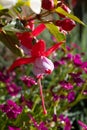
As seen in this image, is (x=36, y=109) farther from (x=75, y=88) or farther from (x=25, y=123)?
(x=75, y=88)

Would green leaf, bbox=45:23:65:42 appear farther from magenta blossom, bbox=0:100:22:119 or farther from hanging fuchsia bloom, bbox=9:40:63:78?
magenta blossom, bbox=0:100:22:119

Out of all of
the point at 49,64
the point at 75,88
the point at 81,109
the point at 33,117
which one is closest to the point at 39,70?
the point at 49,64

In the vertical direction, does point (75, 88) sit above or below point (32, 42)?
below

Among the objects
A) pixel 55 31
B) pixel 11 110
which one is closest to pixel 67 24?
pixel 55 31

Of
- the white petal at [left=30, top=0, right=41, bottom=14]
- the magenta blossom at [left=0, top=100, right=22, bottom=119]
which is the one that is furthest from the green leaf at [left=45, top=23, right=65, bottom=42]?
the magenta blossom at [left=0, top=100, right=22, bottom=119]

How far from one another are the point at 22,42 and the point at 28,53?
0.12ft

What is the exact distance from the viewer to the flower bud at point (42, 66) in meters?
1.16

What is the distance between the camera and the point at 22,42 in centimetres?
121

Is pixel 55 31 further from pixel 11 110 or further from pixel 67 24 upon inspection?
pixel 11 110

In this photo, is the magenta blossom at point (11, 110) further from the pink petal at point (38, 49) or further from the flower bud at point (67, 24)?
the flower bud at point (67, 24)

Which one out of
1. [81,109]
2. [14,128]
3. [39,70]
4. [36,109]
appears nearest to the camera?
[39,70]

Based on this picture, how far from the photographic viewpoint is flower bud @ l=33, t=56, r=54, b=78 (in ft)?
3.81

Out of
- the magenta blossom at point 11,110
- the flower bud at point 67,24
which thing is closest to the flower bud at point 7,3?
the flower bud at point 67,24

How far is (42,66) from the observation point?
116 cm
